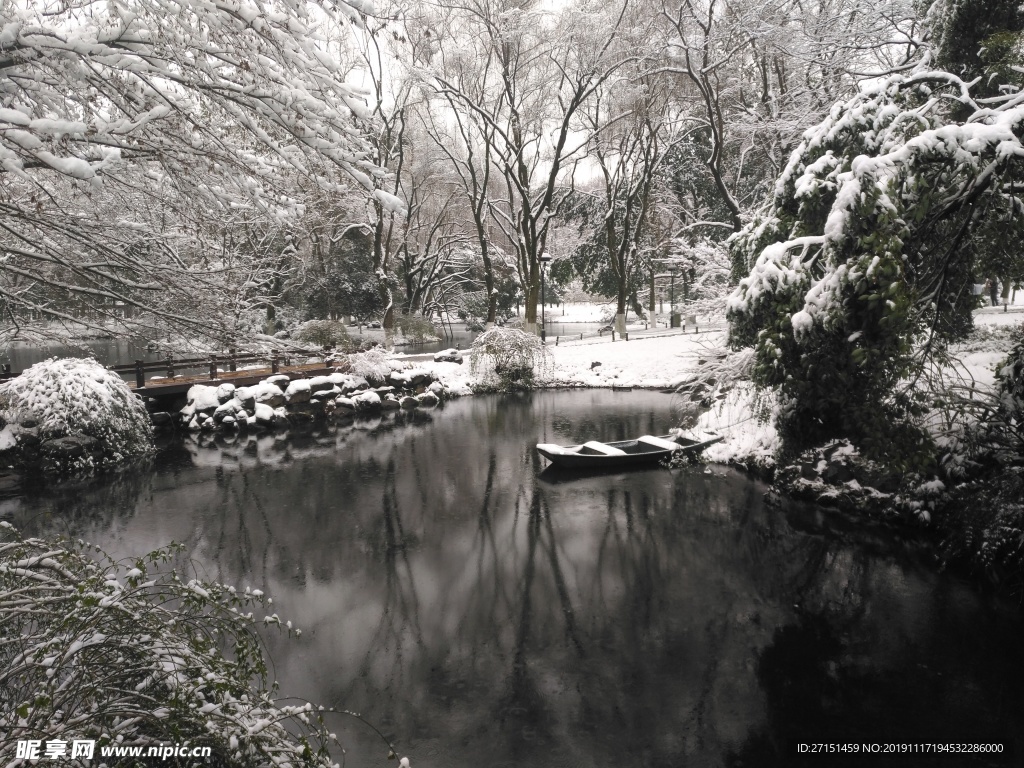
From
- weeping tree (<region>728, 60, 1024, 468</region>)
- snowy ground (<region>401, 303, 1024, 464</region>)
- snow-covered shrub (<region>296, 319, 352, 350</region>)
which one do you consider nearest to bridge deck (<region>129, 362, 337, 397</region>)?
snow-covered shrub (<region>296, 319, 352, 350</region>)

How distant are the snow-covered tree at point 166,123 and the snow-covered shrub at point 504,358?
1907 centimetres

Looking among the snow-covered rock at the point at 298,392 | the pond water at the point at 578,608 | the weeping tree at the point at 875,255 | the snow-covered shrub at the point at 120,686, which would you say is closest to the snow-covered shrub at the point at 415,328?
the snow-covered rock at the point at 298,392

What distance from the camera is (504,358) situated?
23.6 m

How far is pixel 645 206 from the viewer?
30.2m

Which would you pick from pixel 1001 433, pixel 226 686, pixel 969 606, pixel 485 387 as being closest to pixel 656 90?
pixel 485 387

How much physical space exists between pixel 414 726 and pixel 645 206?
28.4 metres

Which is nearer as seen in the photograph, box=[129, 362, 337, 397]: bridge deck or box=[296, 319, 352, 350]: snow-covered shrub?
box=[129, 362, 337, 397]: bridge deck

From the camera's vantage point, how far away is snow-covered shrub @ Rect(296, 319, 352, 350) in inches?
922

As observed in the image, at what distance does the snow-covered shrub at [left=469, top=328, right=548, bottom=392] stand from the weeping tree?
15.6m

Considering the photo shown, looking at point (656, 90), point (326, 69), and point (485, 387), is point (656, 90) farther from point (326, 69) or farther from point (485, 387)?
point (326, 69)

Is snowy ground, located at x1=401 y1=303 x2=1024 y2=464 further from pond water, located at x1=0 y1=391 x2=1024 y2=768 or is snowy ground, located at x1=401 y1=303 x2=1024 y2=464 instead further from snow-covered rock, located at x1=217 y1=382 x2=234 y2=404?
snow-covered rock, located at x1=217 y1=382 x2=234 y2=404

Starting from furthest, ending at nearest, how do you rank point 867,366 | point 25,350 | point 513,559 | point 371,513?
point 25,350 → point 371,513 → point 513,559 → point 867,366

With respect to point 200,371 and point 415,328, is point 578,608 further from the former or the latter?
point 415,328

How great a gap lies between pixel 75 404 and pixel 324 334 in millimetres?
10883
